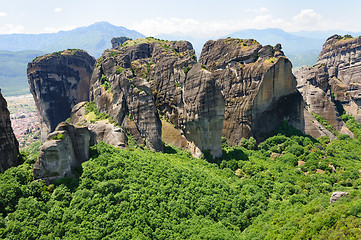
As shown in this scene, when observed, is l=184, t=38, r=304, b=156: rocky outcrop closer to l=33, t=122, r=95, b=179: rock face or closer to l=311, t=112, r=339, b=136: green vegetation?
l=311, t=112, r=339, b=136: green vegetation

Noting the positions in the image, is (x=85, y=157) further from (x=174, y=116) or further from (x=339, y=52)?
(x=339, y=52)

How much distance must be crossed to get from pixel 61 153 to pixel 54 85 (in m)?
63.4

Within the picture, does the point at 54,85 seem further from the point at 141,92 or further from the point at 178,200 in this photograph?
the point at 178,200

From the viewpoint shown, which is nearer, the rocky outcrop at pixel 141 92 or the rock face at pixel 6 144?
the rock face at pixel 6 144

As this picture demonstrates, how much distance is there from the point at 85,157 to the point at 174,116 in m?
27.6

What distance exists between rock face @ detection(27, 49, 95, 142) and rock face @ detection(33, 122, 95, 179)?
57.5 m

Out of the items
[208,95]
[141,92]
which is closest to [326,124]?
[208,95]

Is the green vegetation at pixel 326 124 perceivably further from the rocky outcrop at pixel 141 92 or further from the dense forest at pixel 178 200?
the rocky outcrop at pixel 141 92

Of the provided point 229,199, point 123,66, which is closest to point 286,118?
point 229,199

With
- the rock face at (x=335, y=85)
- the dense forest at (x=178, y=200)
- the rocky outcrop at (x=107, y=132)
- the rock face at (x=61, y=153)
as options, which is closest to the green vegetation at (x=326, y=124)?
the rock face at (x=335, y=85)

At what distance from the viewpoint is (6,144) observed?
2995 centimetres

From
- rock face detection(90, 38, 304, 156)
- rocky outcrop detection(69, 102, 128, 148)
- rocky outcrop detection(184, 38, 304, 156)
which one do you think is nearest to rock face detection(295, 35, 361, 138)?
rocky outcrop detection(184, 38, 304, 156)

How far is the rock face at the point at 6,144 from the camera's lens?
28997 millimetres

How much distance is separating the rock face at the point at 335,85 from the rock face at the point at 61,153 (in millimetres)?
55317
